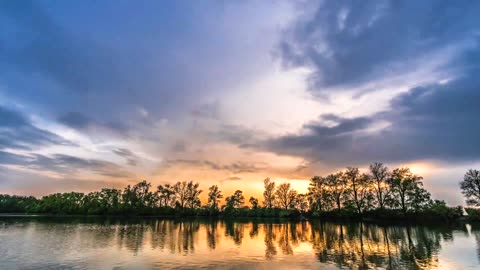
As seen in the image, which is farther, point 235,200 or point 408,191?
point 235,200

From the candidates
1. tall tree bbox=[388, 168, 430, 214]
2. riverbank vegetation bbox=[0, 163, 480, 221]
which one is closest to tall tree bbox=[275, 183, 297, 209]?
riverbank vegetation bbox=[0, 163, 480, 221]

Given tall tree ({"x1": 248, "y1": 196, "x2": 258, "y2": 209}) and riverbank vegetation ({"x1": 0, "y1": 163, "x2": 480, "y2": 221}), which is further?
tall tree ({"x1": 248, "y1": 196, "x2": 258, "y2": 209})

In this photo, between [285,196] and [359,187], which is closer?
[359,187]

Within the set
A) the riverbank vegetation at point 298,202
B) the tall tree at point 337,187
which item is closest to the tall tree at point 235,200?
the riverbank vegetation at point 298,202

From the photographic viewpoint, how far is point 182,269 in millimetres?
21406

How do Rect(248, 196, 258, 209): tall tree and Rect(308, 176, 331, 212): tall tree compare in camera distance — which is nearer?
Rect(308, 176, 331, 212): tall tree

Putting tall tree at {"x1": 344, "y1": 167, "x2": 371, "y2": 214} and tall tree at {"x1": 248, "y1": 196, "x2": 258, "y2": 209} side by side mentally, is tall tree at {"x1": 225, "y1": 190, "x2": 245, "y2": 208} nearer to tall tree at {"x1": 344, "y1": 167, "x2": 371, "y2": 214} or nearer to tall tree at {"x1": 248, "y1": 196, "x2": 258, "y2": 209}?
tall tree at {"x1": 248, "y1": 196, "x2": 258, "y2": 209}

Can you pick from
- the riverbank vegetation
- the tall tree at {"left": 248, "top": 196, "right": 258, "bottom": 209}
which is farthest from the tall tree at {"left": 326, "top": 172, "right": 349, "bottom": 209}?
the tall tree at {"left": 248, "top": 196, "right": 258, "bottom": 209}

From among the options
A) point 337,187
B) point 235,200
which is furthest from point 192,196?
point 337,187

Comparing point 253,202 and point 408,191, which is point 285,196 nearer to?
point 253,202

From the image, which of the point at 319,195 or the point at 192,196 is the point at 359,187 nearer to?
the point at 319,195

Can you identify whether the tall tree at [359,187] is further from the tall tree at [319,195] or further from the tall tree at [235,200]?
the tall tree at [235,200]

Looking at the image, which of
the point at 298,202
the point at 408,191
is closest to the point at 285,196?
the point at 298,202

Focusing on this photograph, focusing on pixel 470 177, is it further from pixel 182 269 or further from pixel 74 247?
pixel 74 247
